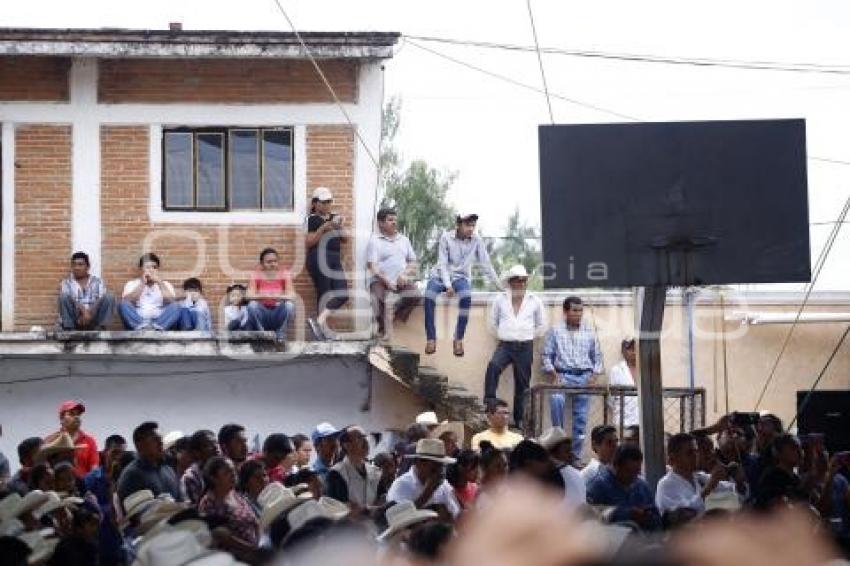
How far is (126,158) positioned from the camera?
1978 centimetres

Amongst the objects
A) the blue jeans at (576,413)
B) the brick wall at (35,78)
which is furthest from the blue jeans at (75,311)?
the blue jeans at (576,413)

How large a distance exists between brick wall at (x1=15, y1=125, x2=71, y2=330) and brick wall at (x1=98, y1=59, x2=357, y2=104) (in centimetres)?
80

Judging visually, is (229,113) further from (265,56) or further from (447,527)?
(447,527)

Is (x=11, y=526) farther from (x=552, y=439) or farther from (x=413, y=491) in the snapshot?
(x=552, y=439)

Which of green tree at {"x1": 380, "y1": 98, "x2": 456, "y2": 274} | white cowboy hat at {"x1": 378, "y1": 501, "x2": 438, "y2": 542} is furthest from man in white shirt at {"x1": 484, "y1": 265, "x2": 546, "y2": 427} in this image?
green tree at {"x1": 380, "y1": 98, "x2": 456, "y2": 274}

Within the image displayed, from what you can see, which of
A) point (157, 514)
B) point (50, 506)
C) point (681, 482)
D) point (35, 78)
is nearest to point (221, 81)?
point (35, 78)

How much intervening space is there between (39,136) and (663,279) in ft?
32.7

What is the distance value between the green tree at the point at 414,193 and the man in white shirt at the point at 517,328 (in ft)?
69.5

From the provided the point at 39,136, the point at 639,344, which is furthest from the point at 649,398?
the point at 39,136

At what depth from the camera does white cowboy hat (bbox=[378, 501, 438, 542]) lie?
7997mm

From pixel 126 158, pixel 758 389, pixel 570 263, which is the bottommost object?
pixel 758 389

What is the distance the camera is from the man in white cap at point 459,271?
19078mm

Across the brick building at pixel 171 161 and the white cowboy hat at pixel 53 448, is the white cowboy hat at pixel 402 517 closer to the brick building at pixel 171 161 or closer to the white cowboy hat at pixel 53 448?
the white cowboy hat at pixel 53 448

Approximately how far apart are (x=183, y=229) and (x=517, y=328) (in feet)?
13.1
